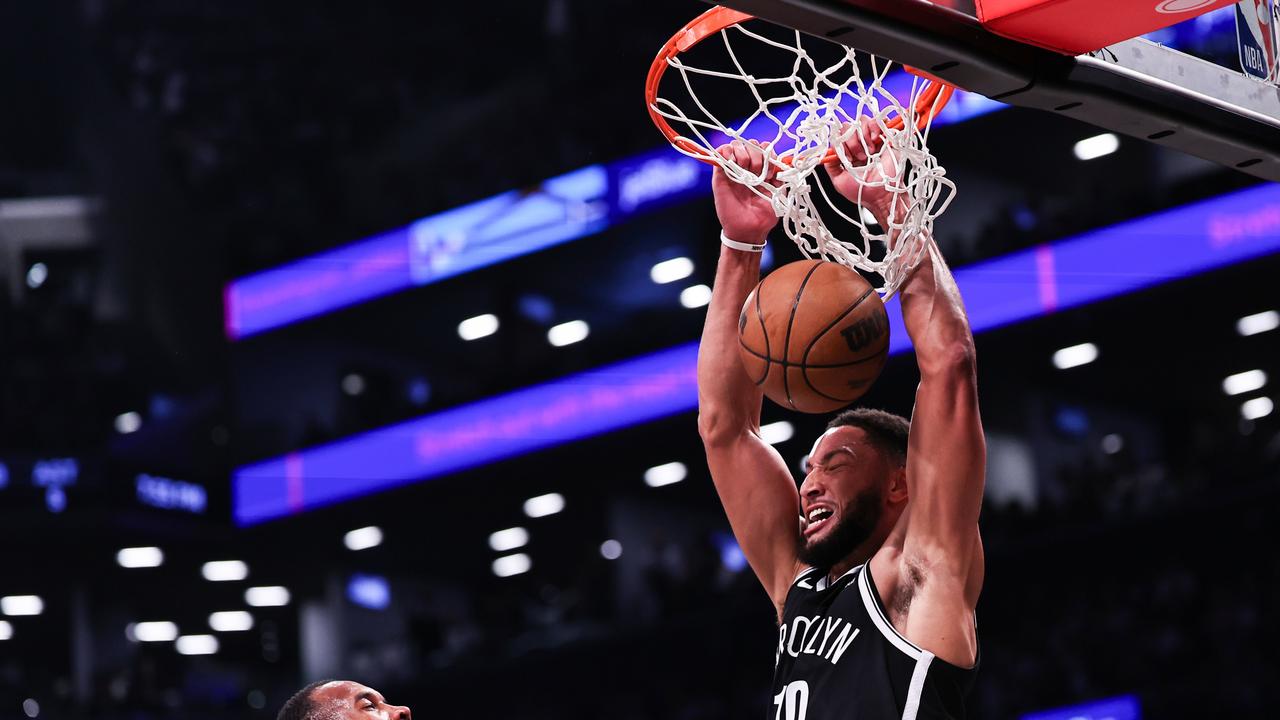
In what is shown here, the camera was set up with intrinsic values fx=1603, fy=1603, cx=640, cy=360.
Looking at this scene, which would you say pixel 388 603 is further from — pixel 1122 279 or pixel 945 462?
pixel 945 462

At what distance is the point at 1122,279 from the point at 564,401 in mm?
6473

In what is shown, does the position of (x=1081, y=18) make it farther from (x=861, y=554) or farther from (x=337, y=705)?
(x=337, y=705)

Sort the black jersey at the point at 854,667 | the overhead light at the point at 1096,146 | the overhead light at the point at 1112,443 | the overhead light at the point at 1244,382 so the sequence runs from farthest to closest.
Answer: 1. the overhead light at the point at 1244,382
2. the overhead light at the point at 1112,443
3. the overhead light at the point at 1096,146
4. the black jersey at the point at 854,667

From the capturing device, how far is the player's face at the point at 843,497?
11.6ft

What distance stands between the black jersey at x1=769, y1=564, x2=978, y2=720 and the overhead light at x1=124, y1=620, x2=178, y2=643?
19015 millimetres

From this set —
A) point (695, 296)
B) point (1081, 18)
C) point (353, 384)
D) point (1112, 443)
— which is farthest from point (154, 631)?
point (1081, 18)

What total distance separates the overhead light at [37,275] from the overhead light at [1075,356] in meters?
12.7

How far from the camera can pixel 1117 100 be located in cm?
321

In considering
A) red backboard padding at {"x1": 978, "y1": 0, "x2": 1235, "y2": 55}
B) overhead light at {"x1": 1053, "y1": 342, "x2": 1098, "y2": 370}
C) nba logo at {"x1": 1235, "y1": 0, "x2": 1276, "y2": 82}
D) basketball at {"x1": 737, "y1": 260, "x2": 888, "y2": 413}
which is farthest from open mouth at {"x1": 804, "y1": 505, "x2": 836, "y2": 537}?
overhead light at {"x1": 1053, "y1": 342, "x2": 1098, "y2": 370}

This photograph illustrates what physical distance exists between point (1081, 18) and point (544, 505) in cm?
1768

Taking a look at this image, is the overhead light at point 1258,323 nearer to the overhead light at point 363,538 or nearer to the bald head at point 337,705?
the overhead light at point 363,538

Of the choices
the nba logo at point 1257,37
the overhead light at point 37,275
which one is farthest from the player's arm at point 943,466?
the overhead light at point 37,275

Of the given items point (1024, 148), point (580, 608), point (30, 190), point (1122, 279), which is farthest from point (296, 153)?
point (1122, 279)

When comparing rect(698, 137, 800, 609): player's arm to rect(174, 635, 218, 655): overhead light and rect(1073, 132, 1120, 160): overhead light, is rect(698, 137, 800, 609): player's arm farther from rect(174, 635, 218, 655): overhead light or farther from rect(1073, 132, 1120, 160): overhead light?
rect(174, 635, 218, 655): overhead light
